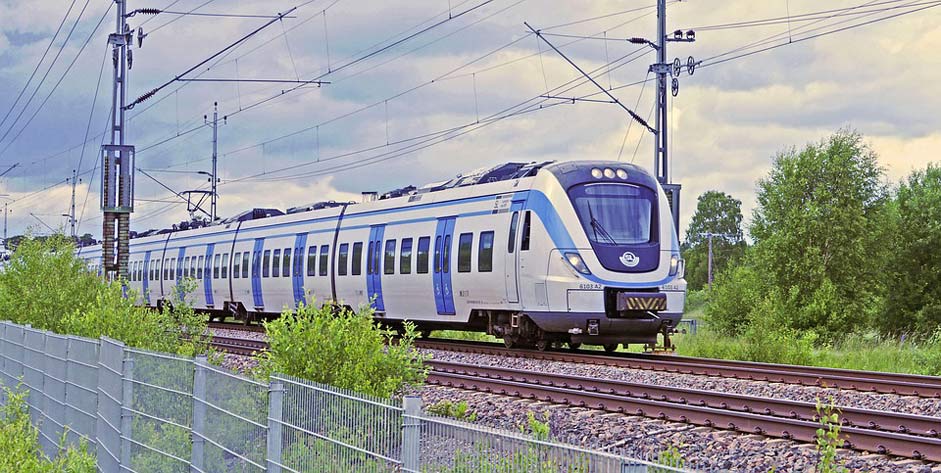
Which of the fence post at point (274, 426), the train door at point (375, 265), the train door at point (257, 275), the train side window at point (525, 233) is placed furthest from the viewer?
the train door at point (257, 275)

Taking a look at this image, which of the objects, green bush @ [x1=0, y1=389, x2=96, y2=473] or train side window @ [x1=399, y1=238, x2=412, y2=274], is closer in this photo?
green bush @ [x1=0, y1=389, x2=96, y2=473]

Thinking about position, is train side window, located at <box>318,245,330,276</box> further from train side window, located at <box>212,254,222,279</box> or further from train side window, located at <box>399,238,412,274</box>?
train side window, located at <box>212,254,222,279</box>

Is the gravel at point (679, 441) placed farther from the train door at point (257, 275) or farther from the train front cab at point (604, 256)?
the train door at point (257, 275)

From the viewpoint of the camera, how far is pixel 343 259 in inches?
1184

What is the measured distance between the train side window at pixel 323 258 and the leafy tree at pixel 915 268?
26061 mm

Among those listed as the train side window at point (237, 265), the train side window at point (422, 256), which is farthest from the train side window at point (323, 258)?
the train side window at point (237, 265)

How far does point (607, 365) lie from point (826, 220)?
83.1ft

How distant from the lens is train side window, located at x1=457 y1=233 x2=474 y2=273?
78.4ft

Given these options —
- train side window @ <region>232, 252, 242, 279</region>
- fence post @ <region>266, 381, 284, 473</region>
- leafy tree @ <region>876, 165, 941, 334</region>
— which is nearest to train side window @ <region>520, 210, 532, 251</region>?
fence post @ <region>266, 381, 284, 473</region>

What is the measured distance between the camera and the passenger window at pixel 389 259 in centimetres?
2730

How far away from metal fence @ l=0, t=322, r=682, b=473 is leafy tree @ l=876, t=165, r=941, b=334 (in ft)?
136

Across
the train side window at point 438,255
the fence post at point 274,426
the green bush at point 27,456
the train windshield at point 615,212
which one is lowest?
the green bush at point 27,456

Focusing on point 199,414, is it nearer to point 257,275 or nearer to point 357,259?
point 357,259

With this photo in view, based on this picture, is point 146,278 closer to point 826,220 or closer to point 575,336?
point 826,220
